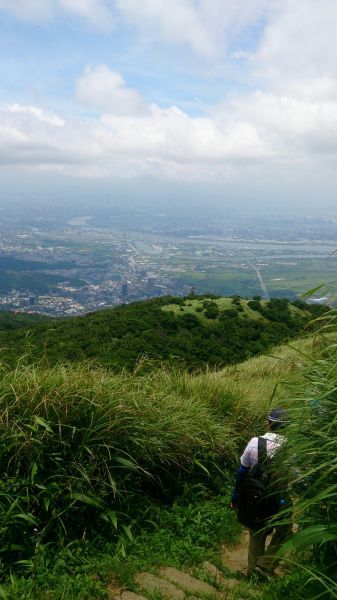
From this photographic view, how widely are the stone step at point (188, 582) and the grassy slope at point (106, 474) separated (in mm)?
117

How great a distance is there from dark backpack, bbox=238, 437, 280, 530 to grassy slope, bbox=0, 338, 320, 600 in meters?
0.51

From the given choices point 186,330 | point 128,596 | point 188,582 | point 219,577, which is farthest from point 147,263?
point 128,596

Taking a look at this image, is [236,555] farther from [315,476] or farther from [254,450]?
[315,476]

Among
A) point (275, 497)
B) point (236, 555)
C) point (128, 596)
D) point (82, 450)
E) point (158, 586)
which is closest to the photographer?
point (128, 596)

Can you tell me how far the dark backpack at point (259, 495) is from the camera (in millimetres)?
3588

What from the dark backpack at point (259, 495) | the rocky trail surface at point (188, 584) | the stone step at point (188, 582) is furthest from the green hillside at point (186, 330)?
the stone step at point (188, 582)

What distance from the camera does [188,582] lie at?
10.5 feet

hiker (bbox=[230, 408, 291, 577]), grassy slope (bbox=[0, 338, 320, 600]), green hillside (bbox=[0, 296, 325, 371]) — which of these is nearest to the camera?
grassy slope (bbox=[0, 338, 320, 600])

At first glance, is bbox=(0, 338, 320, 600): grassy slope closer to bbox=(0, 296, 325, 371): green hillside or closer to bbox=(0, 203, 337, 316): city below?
bbox=(0, 296, 325, 371): green hillside

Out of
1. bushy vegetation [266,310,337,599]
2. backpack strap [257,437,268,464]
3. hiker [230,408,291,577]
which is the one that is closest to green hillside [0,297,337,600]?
bushy vegetation [266,310,337,599]

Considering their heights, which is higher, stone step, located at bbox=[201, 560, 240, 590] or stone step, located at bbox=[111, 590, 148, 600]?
stone step, located at bbox=[111, 590, 148, 600]

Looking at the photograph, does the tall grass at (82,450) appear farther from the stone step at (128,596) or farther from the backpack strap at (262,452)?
the backpack strap at (262,452)

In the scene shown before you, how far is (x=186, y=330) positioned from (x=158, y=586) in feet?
59.8

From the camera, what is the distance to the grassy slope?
10.6 ft
